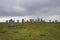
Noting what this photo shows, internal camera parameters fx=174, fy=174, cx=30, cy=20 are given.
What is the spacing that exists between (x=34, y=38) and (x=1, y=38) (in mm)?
5944

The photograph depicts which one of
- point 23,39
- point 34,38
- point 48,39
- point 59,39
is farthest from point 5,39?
point 59,39

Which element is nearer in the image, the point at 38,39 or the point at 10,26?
the point at 38,39

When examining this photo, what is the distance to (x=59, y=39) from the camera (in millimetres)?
31266

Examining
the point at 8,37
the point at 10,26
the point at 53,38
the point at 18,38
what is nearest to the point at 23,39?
the point at 18,38

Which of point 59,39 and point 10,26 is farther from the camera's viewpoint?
point 10,26

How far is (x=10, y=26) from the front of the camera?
4238 cm

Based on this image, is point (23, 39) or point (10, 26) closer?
point (23, 39)

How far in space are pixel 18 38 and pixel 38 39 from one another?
11.8 ft

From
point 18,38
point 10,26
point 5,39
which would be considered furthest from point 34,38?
point 10,26

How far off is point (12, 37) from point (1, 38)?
2001mm

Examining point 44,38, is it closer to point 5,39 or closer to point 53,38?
point 53,38

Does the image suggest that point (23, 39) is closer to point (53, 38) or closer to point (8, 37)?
point (8, 37)

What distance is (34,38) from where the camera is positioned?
103 ft

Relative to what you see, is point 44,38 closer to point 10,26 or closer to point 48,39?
point 48,39
